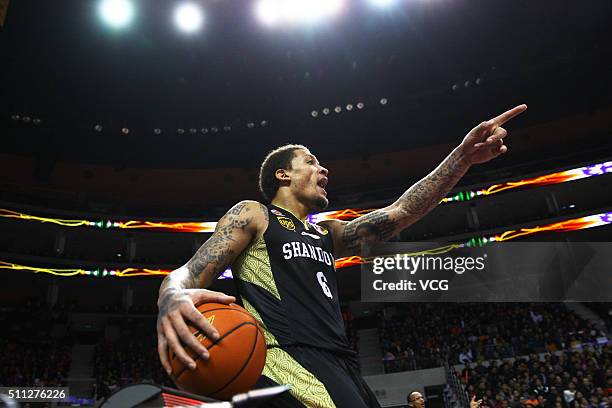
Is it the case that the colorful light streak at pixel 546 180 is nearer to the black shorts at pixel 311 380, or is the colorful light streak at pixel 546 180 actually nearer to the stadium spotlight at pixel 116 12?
the stadium spotlight at pixel 116 12

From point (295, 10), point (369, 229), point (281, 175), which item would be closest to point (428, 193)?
point (369, 229)

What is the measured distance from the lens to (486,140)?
3.03m

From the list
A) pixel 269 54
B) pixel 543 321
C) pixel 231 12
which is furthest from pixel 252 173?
pixel 543 321

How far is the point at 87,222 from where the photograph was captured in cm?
2367

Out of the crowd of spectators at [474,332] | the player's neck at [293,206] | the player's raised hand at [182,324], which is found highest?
the crowd of spectators at [474,332]

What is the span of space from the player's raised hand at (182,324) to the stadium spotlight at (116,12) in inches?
692

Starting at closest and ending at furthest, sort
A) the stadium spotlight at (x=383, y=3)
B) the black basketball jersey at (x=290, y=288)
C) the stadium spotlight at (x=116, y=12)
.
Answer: the black basketball jersey at (x=290, y=288) < the stadium spotlight at (x=116, y=12) < the stadium spotlight at (x=383, y=3)

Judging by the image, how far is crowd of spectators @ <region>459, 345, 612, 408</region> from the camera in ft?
45.0

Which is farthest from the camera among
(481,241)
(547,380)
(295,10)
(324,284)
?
(481,241)

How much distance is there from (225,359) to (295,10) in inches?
718

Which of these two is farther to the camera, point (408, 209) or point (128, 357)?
point (128, 357)

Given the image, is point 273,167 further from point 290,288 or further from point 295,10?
point 295,10

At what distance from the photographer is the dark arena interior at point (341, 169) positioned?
16.9m

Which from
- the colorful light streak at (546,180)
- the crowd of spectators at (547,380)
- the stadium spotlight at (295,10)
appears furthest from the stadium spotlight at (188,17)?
the crowd of spectators at (547,380)
